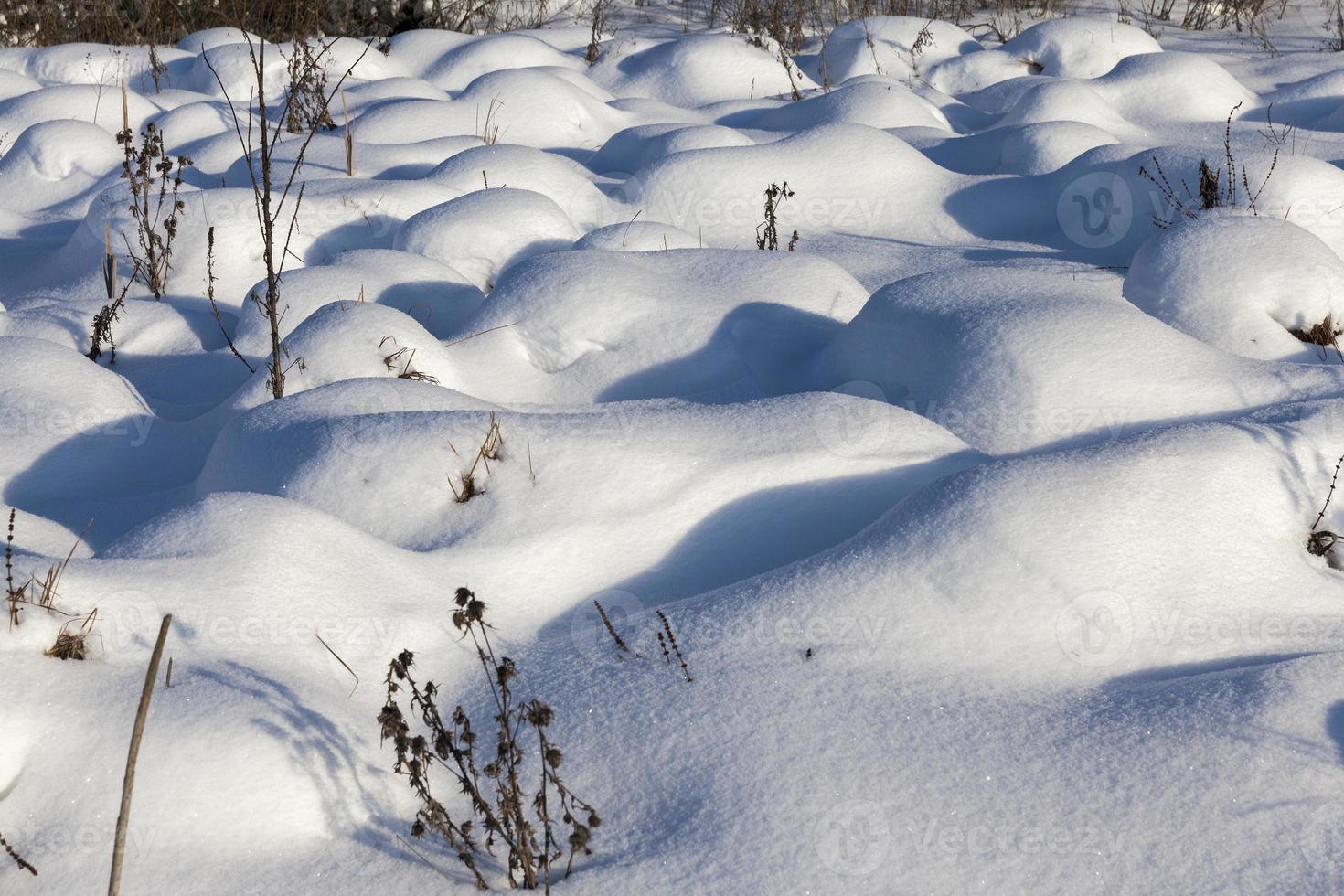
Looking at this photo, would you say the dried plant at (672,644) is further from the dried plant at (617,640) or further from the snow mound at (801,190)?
the snow mound at (801,190)

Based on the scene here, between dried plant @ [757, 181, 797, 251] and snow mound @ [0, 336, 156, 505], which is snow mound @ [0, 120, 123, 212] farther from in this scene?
dried plant @ [757, 181, 797, 251]

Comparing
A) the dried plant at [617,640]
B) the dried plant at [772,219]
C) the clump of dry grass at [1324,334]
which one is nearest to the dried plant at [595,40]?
the dried plant at [772,219]

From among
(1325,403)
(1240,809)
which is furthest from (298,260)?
(1240,809)

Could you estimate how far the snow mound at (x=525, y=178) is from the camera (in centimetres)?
446

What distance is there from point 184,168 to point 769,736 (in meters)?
4.36

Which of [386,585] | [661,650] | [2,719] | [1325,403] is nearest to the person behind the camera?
[2,719]

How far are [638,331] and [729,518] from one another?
0.98 meters

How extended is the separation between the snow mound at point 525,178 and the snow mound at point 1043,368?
176 cm

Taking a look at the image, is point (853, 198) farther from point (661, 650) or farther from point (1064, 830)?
point (1064, 830)

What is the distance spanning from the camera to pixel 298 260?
154 inches

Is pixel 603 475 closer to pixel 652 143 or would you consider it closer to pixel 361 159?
pixel 652 143

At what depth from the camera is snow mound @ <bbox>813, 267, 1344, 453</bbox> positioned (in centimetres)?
264

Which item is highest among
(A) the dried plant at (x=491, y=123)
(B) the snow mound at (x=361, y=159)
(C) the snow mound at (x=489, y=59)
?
(C) the snow mound at (x=489, y=59)

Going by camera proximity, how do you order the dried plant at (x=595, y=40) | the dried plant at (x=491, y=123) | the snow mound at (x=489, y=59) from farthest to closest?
the dried plant at (x=595, y=40) → the snow mound at (x=489, y=59) → the dried plant at (x=491, y=123)
